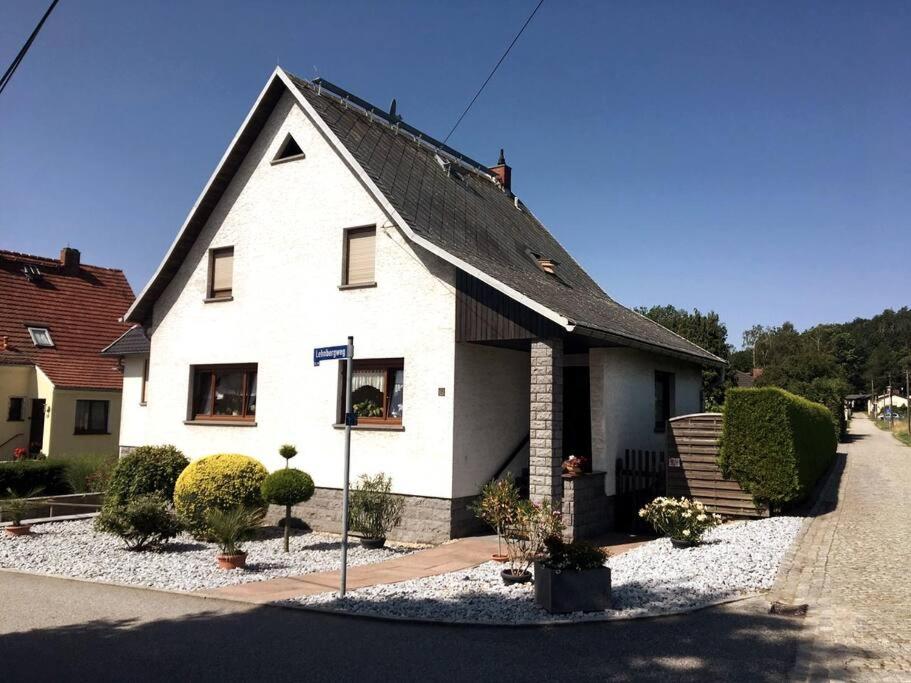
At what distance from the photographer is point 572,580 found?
7668 millimetres

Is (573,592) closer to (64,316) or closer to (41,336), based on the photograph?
(41,336)

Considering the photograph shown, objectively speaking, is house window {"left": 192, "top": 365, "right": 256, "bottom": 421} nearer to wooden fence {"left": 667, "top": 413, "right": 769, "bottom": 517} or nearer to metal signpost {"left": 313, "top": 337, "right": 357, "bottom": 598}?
metal signpost {"left": 313, "top": 337, "right": 357, "bottom": 598}

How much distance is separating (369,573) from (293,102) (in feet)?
33.2

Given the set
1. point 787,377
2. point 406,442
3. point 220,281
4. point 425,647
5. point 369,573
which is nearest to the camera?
point 425,647

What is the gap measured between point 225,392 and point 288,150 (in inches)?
219

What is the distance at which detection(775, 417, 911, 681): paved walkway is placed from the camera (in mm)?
6090

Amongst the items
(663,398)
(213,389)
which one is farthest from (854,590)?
(213,389)

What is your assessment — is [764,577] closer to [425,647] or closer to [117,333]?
[425,647]

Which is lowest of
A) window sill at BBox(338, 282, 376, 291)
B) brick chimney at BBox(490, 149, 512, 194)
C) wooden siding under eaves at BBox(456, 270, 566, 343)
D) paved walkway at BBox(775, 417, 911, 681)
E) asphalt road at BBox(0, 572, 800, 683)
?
asphalt road at BBox(0, 572, 800, 683)

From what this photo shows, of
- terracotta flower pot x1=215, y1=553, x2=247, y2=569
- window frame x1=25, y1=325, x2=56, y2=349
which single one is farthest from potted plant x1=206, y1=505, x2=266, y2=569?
window frame x1=25, y1=325, x2=56, y2=349

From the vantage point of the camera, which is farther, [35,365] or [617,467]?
[35,365]

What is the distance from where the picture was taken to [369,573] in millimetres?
10266

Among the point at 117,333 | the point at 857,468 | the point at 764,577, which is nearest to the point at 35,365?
the point at 117,333

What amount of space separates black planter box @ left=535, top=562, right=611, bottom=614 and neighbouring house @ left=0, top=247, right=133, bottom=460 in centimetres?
1865
